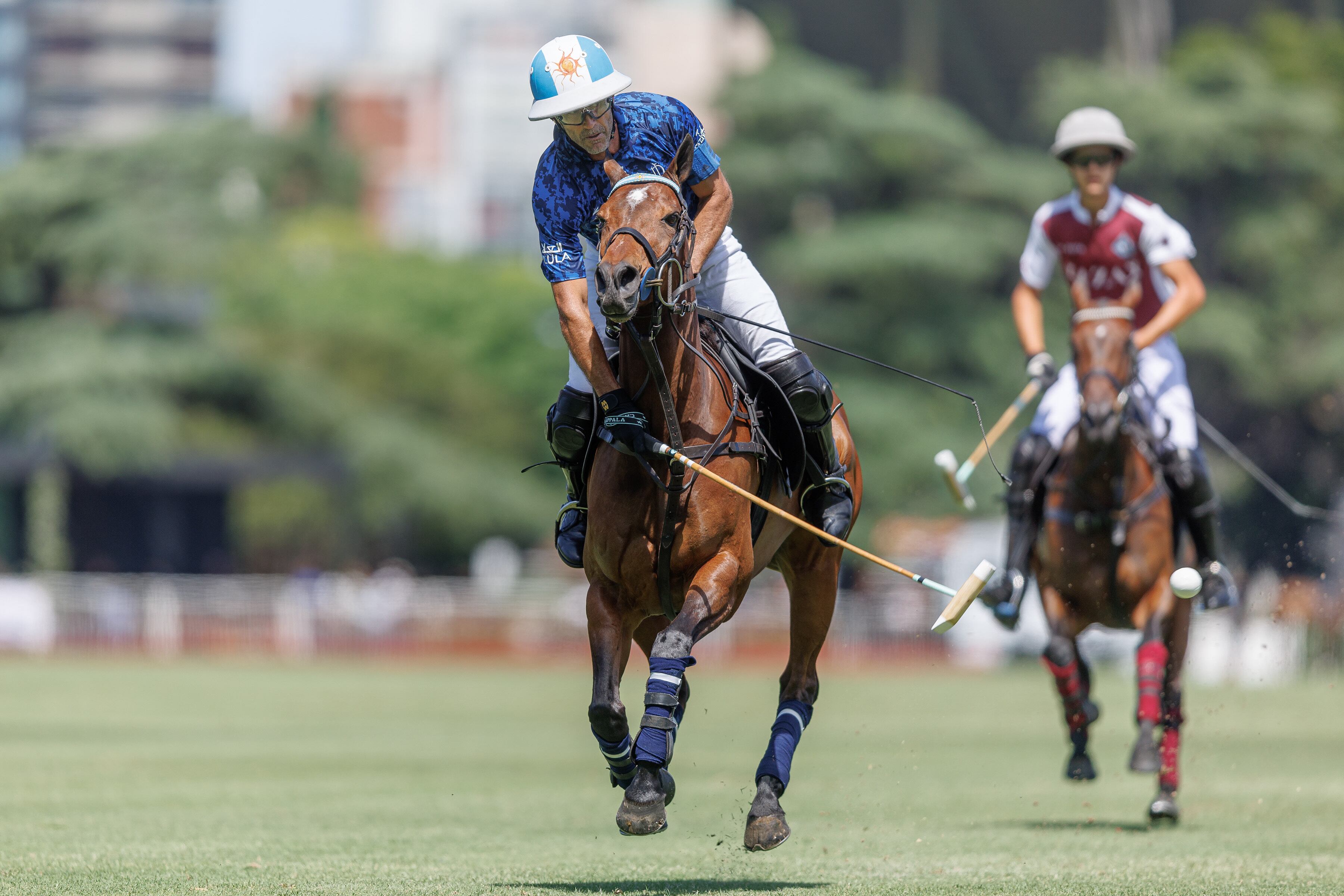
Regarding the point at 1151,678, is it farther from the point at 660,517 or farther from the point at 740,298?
the point at 660,517

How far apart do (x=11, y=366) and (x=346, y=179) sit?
70.1 meters

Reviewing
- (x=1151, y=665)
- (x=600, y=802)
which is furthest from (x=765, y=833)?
(x=600, y=802)

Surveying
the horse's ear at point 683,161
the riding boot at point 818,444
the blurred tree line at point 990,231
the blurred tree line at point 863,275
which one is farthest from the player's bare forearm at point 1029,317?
the blurred tree line at point 990,231

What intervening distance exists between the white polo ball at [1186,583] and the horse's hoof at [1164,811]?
2126 mm

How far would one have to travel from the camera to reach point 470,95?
454 feet

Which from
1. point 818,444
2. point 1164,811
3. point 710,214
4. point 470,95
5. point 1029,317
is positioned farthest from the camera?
point 470,95

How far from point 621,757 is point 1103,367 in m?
4.98

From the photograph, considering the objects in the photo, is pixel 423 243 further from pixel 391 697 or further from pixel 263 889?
pixel 263 889

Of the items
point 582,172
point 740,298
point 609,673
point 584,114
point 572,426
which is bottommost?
point 609,673

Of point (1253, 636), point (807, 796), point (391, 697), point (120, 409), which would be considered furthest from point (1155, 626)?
point (120, 409)

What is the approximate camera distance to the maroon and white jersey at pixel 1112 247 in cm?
1223

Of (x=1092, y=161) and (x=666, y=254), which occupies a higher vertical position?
(x=1092, y=161)

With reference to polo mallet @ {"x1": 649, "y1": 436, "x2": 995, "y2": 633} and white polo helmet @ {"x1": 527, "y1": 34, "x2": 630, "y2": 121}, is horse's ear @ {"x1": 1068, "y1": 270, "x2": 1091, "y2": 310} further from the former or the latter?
white polo helmet @ {"x1": 527, "y1": 34, "x2": 630, "y2": 121}

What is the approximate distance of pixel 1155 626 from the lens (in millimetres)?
11992
